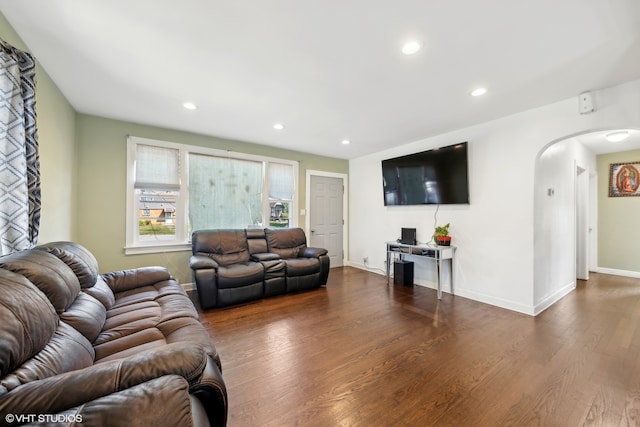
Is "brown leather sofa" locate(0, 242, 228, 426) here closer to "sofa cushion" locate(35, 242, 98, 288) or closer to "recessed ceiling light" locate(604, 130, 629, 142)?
"sofa cushion" locate(35, 242, 98, 288)

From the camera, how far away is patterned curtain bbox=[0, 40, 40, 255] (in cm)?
152

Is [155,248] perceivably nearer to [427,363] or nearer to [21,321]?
[21,321]

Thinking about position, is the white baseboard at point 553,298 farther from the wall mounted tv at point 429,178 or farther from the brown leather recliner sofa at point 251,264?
the brown leather recliner sofa at point 251,264

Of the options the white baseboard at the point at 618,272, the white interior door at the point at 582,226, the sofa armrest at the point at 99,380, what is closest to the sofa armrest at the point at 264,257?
the sofa armrest at the point at 99,380

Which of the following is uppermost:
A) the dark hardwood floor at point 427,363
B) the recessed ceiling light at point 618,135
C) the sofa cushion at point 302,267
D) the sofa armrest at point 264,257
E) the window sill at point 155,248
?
the recessed ceiling light at point 618,135

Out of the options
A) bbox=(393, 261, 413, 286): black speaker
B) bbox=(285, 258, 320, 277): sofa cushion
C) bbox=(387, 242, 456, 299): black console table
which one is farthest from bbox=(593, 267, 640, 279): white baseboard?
bbox=(285, 258, 320, 277): sofa cushion

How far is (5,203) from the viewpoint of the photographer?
60.4 inches

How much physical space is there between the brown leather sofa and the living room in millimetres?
1462

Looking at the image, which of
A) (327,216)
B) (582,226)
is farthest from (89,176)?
(582,226)

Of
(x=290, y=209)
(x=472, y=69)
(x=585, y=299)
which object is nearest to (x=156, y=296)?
(x=290, y=209)

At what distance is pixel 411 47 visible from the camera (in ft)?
6.06

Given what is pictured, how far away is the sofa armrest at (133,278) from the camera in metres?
2.32

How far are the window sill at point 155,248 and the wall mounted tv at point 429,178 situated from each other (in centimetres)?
353

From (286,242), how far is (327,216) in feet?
4.44
